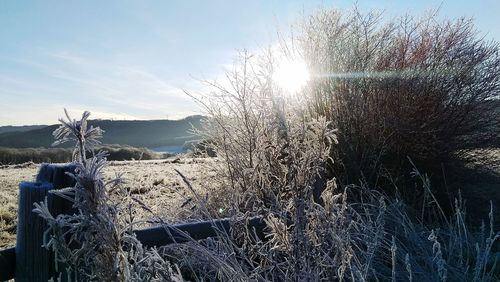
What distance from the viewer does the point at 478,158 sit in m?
8.23

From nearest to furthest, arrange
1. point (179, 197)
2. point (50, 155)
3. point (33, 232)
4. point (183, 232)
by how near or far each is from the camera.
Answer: point (33, 232)
point (183, 232)
point (179, 197)
point (50, 155)

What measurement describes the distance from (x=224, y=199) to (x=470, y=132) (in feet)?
15.8

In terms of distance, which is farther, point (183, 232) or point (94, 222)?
point (183, 232)

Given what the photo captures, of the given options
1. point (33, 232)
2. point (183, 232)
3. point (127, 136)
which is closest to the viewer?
point (33, 232)

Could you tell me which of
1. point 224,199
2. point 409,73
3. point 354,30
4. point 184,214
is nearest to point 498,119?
point 409,73

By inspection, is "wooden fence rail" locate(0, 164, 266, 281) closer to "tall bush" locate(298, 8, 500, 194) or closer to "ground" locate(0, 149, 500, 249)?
"ground" locate(0, 149, 500, 249)

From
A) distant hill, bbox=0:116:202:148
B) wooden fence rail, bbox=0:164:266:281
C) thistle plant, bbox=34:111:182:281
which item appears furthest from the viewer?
distant hill, bbox=0:116:202:148

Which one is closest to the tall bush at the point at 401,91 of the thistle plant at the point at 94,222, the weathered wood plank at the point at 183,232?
the weathered wood plank at the point at 183,232

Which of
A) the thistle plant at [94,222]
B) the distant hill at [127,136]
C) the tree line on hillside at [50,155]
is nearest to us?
the thistle plant at [94,222]

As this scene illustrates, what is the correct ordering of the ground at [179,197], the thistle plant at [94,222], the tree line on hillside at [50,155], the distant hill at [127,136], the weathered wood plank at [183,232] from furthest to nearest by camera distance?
the distant hill at [127,136], the tree line on hillside at [50,155], the ground at [179,197], the weathered wood plank at [183,232], the thistle plant at [94,222]

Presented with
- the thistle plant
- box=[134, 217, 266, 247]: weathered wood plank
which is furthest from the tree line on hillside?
the thistle plant

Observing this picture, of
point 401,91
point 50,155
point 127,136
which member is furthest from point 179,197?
point 127,136

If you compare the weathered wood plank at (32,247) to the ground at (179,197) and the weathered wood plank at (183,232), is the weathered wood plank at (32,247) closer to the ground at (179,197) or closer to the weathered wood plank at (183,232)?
the weathered wood plank at (183,232)

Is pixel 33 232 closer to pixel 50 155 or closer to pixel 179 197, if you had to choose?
pixel 179 197
